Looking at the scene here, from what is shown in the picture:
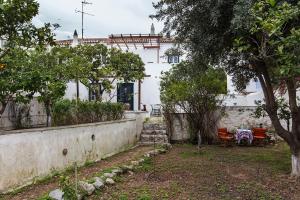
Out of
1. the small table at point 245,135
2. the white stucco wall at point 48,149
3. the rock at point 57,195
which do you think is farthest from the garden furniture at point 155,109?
the rock at point 57,195

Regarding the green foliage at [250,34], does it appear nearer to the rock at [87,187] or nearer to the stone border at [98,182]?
the stone border at [98,182]

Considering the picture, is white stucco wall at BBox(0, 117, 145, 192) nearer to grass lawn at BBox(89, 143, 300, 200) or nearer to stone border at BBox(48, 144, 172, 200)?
stone border at BBox(48, 144, 172, 200)

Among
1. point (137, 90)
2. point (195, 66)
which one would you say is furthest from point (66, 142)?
point (137, 90)

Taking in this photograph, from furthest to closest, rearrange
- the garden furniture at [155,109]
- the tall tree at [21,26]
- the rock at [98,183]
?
1. the garden furniture at [155,109]
2. the rock at [98,183]
3. the tall tree at [21,26]

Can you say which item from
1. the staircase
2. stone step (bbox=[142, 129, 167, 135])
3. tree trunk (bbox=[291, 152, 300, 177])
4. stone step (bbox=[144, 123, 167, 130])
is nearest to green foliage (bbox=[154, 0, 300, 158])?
tree trunk (bbox=[291, 152, 300, 177])

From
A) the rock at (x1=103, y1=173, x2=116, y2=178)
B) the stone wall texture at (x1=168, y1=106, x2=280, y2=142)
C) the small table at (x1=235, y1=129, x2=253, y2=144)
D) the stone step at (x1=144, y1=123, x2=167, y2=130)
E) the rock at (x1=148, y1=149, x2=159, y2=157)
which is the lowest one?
the rock at (x1=103, y1=173, x2=116, y2=178)

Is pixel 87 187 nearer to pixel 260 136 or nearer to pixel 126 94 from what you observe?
pixel 260 136

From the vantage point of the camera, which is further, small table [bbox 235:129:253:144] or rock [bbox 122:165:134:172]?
small table [bbox 235:129:253:144]

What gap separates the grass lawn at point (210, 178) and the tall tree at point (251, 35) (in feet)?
3.91

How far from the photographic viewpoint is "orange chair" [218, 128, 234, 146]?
50.5 feet

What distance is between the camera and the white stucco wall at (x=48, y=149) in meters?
7.93

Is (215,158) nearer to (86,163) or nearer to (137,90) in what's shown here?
(86,163)

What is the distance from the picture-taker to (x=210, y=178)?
8.95 meters

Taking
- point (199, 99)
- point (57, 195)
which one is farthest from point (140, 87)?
point (57, 195)
